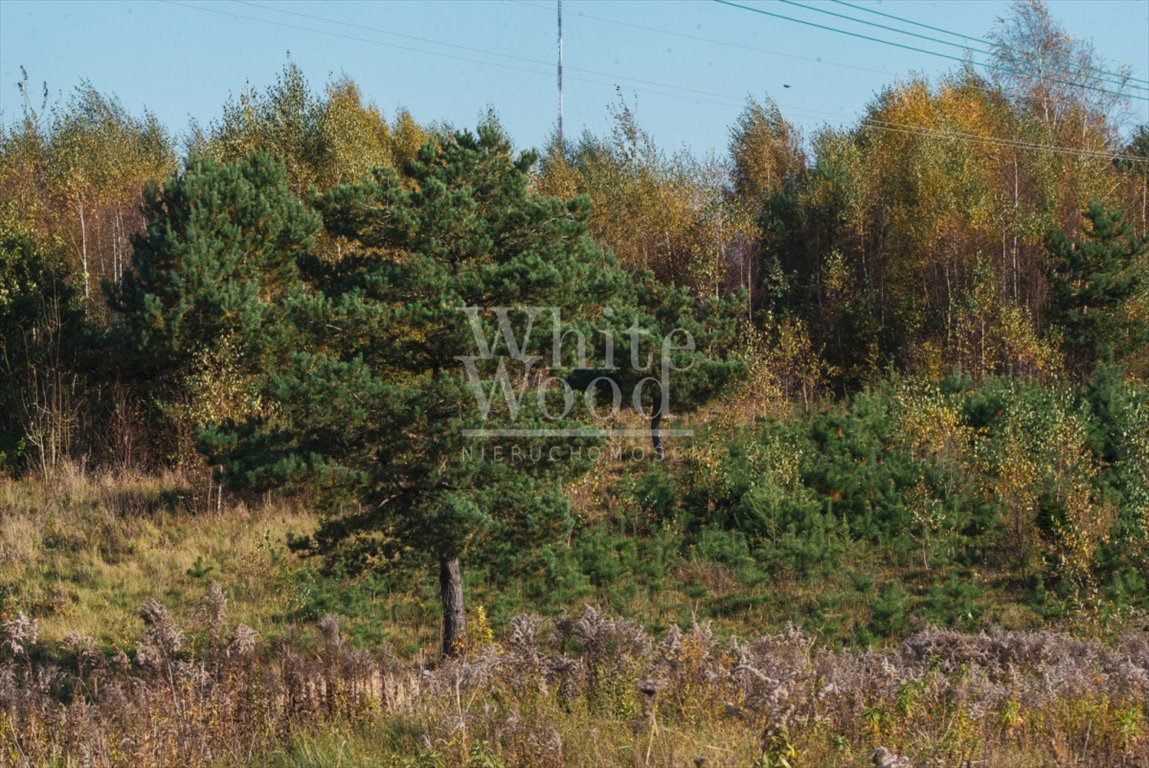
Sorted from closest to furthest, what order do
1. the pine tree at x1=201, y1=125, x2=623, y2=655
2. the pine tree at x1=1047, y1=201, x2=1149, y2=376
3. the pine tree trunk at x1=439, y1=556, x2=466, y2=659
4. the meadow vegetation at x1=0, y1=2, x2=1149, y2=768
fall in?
the meadow vegetation at x1=0, y1=2, x2=1149, y2=768, the pine tree at x1=201, y1=125, x2=623, y2=655, the pine tree trunk at x1=439, y1=556, x2=466, y2=659, the pine tree at x1=1047, y1=201, x2=1149, y2=376

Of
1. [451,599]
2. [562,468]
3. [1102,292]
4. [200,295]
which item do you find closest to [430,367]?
[562,468]

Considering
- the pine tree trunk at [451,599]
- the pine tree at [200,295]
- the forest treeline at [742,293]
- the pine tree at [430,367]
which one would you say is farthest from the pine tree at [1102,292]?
the pine tree trunk at [451,599]

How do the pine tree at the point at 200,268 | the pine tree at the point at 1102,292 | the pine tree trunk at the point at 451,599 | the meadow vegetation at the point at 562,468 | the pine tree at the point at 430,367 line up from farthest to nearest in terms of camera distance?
1. the pine tree at the point at 1102,292
2. the pine tree at the point at 200,268
3. the pine tree trunk at the point at 451,599
4. the pine tree at the point at 430,367
5. the meadow vegetation at the point at 562,468

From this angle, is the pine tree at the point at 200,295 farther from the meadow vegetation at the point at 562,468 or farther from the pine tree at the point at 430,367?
the pine tree at the point at 430,367

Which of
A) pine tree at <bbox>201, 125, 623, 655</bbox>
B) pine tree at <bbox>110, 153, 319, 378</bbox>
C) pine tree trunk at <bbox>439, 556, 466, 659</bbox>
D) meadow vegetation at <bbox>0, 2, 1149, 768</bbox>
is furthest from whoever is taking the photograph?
pine tree at <bbox>110, 153, 319, 378</bbox>

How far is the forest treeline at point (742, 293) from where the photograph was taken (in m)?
12.6

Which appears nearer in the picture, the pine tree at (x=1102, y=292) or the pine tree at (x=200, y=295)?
the pine tree at (x=200, y=295)

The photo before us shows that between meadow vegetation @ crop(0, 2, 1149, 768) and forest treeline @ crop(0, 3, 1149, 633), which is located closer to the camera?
meadow vegetation @ crop(0, 2, 1149, 768)

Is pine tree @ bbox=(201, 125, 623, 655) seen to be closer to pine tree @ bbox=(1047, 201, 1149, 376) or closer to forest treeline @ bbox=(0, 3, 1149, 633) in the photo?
forest treeline @ bbox=(0, 3, 1149, 633)

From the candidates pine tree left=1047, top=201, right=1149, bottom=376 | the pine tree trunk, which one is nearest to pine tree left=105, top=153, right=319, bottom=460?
the pine tree trunk

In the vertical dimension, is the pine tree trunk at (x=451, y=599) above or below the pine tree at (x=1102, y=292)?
below

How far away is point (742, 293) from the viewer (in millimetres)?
21172

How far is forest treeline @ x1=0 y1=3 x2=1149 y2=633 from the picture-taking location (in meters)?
12.6

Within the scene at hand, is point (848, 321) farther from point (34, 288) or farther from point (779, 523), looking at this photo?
point (34, 288)
